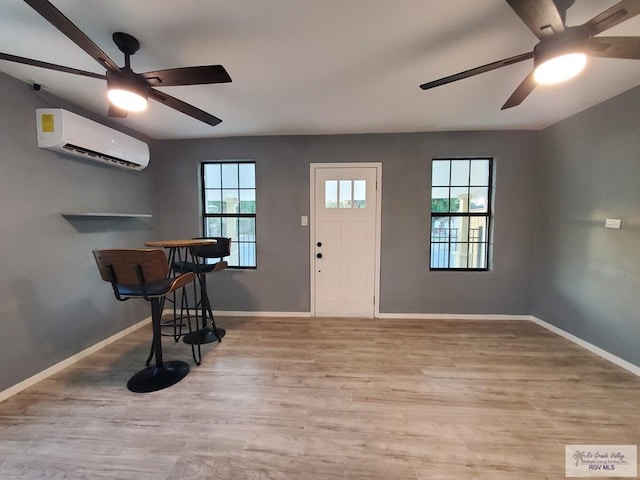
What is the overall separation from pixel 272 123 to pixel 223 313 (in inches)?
98.5

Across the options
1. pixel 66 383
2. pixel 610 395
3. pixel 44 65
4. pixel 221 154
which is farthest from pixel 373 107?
pixel 66 383

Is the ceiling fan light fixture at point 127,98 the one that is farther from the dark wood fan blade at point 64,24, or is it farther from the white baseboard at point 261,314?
the white baseboard at point 261,314

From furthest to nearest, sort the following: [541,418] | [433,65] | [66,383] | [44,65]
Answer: [66,383]
[433,65]
[541,418]
[44,65]

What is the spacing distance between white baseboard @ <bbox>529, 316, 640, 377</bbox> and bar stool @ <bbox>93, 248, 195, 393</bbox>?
374 centimetres

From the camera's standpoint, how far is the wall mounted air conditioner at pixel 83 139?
2.09 meters

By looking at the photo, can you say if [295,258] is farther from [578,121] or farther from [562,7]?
[578,121]

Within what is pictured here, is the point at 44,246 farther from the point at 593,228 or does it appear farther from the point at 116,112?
the point at 593,228

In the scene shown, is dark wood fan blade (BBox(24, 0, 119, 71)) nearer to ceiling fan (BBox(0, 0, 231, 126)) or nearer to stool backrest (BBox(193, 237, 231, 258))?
ceiling fan (BBox(0, 0, 231, 126))

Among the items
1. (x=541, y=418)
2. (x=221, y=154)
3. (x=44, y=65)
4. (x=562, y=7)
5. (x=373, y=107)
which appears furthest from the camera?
(x=221, y=154)

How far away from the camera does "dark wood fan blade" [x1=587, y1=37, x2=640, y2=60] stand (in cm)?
124

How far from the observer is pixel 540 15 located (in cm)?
112

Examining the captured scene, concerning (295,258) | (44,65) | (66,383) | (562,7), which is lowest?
(66,383)

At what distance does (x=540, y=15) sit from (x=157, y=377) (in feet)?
10.4

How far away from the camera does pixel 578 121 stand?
2713mm
